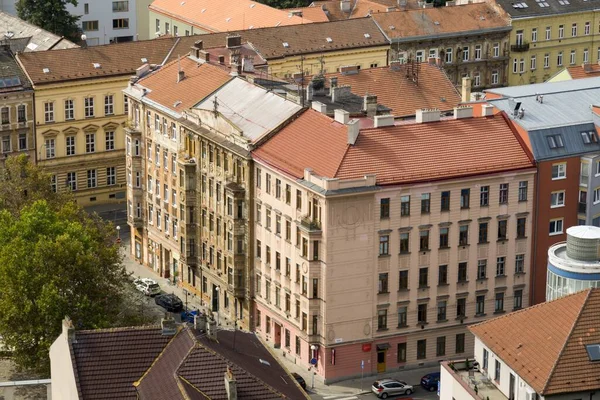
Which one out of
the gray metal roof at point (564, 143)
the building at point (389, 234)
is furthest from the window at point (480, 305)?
the gray metal roof at point (564, 143)

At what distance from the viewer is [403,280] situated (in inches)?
5748

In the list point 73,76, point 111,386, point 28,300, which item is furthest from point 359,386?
point 73,76

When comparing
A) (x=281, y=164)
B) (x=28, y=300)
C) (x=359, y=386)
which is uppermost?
(x=281, y=164)

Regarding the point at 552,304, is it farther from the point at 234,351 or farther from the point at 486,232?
the point at 486,232

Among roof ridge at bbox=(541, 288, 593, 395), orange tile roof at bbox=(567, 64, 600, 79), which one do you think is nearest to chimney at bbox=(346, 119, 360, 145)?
roof ridge at bbox=(541, 288, 593, 395)

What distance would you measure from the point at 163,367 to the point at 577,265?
1299 inches

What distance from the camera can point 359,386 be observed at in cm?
14388

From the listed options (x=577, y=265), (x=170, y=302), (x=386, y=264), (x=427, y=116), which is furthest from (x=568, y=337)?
(x=170, y=302)

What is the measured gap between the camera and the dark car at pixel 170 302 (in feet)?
530

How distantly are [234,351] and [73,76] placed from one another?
86.6 meters

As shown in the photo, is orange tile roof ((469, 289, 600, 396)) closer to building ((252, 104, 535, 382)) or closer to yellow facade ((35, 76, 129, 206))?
building ((252, 104, 535, 382))

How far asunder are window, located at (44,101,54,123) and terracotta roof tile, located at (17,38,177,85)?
9.08 feet

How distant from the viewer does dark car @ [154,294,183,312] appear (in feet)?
530

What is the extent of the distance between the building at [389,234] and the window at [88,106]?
45.9 meters
